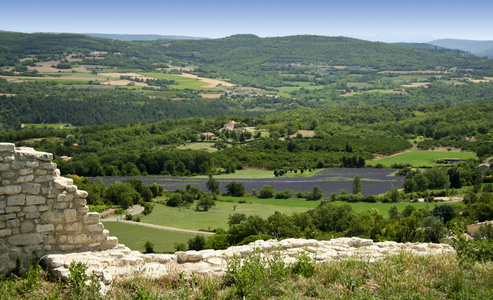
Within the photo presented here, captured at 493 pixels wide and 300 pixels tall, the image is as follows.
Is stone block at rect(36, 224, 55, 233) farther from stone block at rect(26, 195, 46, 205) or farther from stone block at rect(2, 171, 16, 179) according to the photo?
stone block at rect(2, 171, 16, 179)

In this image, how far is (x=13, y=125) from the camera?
435 feet

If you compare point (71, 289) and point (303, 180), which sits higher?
point (71, 289)

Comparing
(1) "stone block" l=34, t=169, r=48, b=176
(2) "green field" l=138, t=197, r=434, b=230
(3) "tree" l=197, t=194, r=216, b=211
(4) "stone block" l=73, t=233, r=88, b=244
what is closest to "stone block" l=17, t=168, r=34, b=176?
(1) "stone block" l=34, t=169, r=48, b=176

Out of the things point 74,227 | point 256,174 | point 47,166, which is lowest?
point 256,174

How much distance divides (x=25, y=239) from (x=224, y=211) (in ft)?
144

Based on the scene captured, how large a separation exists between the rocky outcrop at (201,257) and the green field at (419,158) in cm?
7248

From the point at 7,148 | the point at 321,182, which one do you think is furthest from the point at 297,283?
the point at 321,182

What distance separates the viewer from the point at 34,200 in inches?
391

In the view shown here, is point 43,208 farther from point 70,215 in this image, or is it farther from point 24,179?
point 24,179

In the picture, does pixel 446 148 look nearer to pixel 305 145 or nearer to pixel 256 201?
pixel 305 145

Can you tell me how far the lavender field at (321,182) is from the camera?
6662 centimetres

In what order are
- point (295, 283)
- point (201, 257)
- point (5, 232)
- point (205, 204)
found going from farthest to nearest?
point (205, 204), point (201, 257), point (5, 232), point (295, 283)

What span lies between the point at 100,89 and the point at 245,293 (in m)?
194

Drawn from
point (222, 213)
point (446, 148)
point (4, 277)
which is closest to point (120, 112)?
point (446, 148)
